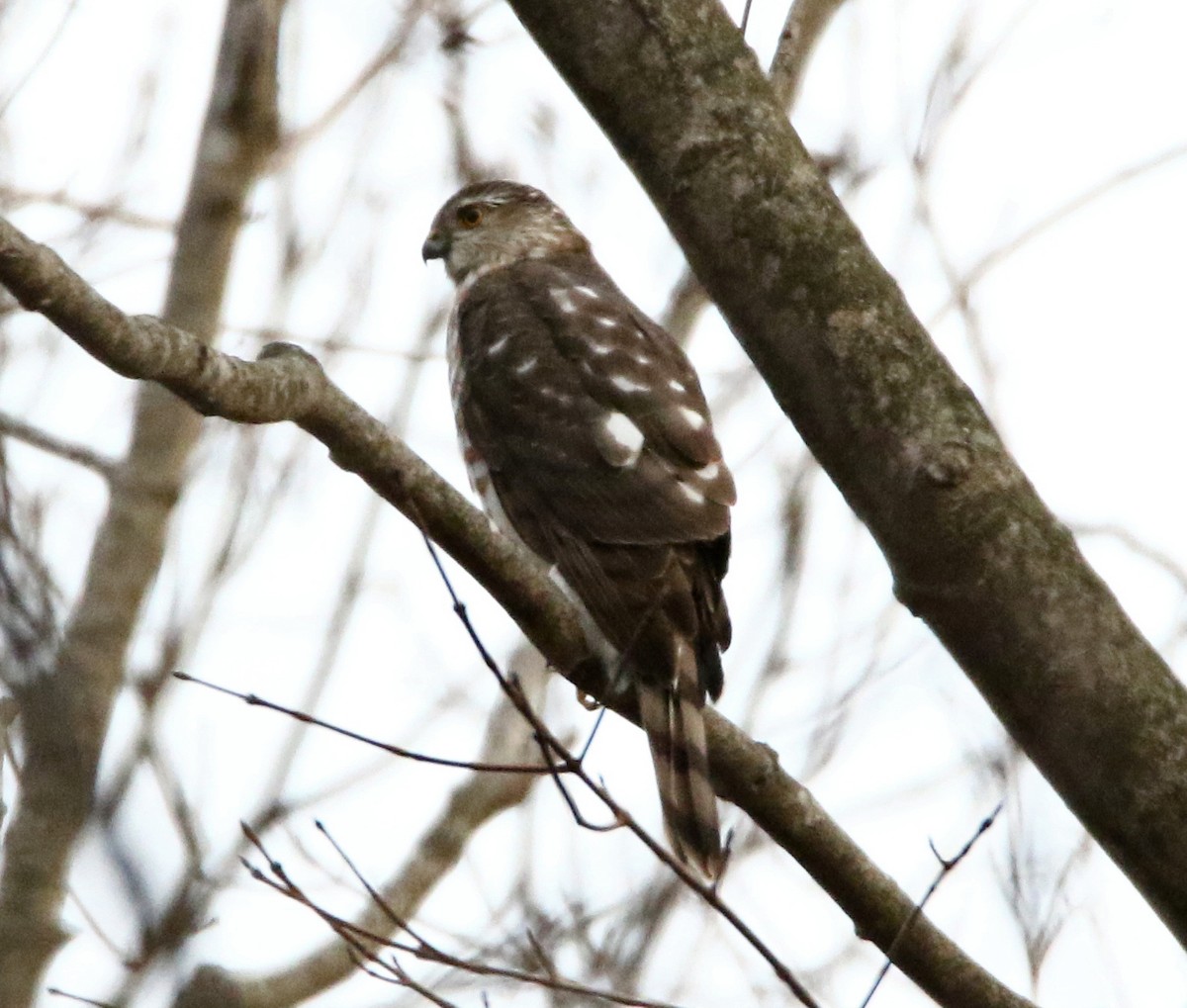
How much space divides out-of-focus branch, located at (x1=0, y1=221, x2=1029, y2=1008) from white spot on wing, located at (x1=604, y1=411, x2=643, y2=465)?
1.30 meters

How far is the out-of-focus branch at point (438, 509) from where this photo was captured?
2598mm

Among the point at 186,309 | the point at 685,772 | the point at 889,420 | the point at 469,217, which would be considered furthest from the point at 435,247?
the point at 889,420

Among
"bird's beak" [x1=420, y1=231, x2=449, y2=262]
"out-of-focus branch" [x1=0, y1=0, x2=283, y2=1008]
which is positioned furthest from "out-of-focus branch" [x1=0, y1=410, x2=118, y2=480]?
"bird's beak" [x1=420, y1=231, x2=449, y2=262]

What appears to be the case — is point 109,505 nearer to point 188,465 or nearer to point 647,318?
point 188,465

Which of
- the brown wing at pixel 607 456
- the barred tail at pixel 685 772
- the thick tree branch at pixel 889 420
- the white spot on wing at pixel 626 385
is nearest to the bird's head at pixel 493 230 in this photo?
the brown wing at pixel 607 456

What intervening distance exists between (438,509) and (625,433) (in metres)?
1.69

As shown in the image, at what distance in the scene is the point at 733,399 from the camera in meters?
6.91

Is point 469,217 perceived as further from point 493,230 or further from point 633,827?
point 633,827

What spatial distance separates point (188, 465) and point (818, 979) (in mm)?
2369

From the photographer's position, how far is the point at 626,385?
4.65m

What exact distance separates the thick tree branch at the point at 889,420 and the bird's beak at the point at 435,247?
354 cm

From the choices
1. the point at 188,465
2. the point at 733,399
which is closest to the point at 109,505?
the point at 188,465

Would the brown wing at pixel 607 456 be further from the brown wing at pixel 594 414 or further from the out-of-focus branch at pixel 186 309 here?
the out-of-focus branch at pixel 186 309

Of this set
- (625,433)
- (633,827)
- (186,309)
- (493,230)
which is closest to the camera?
(633,827)
